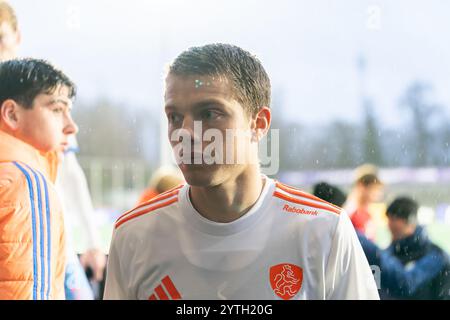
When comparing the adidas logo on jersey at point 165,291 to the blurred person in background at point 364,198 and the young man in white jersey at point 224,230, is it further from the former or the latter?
the blurred person in background at point 364,198

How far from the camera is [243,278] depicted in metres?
1.06

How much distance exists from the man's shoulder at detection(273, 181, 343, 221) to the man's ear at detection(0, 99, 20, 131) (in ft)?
1.91

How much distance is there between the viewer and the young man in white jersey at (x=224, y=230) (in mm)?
1048

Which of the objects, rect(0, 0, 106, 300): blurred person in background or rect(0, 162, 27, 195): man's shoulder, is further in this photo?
rect(0, 0, 106, 300): blurred person in background

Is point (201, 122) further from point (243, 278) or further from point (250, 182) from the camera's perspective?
point (243, 278)

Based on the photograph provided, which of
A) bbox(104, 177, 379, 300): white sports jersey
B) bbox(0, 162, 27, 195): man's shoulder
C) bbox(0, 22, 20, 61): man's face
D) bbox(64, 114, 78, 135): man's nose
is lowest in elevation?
bbox(104, 177, 379, 300): white sports jersey

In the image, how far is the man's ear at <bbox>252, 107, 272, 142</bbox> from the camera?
1.11 m

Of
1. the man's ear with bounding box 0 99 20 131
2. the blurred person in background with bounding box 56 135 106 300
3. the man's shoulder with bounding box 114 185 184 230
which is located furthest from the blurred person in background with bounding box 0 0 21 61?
the man's shoulder with bounding box 114 185 184 230

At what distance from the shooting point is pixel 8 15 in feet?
4.35

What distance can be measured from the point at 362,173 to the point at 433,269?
277 millimetres

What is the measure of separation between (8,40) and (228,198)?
0.64 meters

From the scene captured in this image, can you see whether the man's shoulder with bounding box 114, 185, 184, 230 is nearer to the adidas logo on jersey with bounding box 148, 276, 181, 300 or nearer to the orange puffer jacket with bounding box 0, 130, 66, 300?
the adidas logo on jersey with bounding box 148, 276, 181, 300

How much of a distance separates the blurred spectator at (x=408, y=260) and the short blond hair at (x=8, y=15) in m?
0.88

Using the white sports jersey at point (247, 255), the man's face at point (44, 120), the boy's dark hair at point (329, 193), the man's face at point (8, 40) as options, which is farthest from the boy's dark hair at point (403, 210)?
the man's face at point (8, 40)
